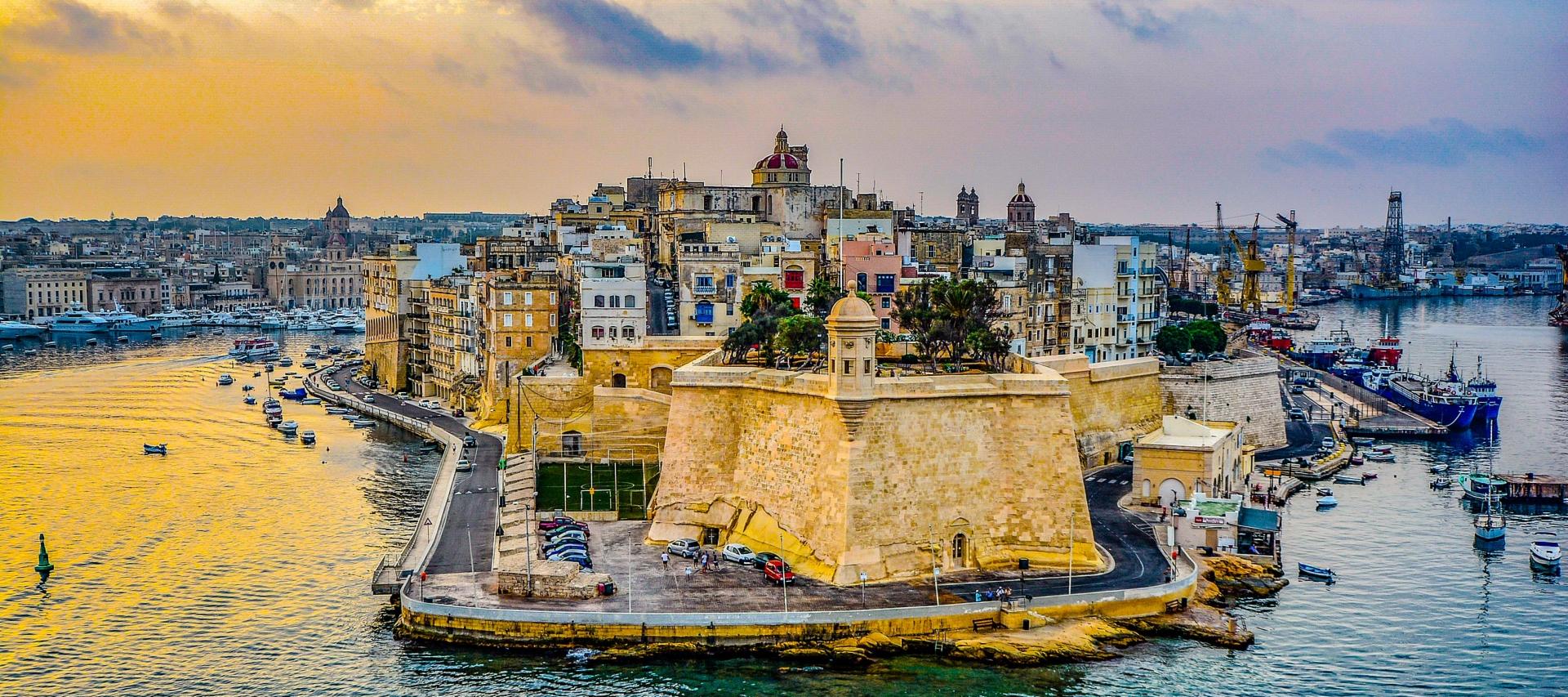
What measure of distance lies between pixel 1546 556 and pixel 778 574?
59.5 feet

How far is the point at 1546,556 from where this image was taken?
33.5 m

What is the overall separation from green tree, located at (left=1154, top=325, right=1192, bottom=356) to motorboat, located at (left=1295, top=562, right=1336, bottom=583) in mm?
25298

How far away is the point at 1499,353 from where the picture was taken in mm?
88500

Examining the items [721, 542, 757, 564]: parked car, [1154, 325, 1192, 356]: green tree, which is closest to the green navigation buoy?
[721, 542, 757, 564]: parked car

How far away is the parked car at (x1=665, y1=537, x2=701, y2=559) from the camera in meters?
30.8

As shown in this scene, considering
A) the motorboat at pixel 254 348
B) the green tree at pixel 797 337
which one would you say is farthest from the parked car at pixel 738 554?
the motorboat at pixel 254 348

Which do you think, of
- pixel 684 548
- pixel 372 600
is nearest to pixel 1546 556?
pixel 684 548

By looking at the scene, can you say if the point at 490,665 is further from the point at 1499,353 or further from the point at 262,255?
the point at 262,255

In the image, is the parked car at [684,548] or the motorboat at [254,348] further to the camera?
the motorboat at [254,348]

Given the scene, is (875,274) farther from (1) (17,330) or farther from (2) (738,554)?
(1) (17,330)

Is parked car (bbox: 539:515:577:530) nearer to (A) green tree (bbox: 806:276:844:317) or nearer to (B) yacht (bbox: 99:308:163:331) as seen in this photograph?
(A) green tree (bbox: 806:276:844:317)

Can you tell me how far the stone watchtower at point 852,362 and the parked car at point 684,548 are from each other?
471 cm

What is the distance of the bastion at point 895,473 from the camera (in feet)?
94.2

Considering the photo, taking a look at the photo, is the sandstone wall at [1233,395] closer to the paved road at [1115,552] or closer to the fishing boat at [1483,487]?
the fishing boat at [1483,487]
